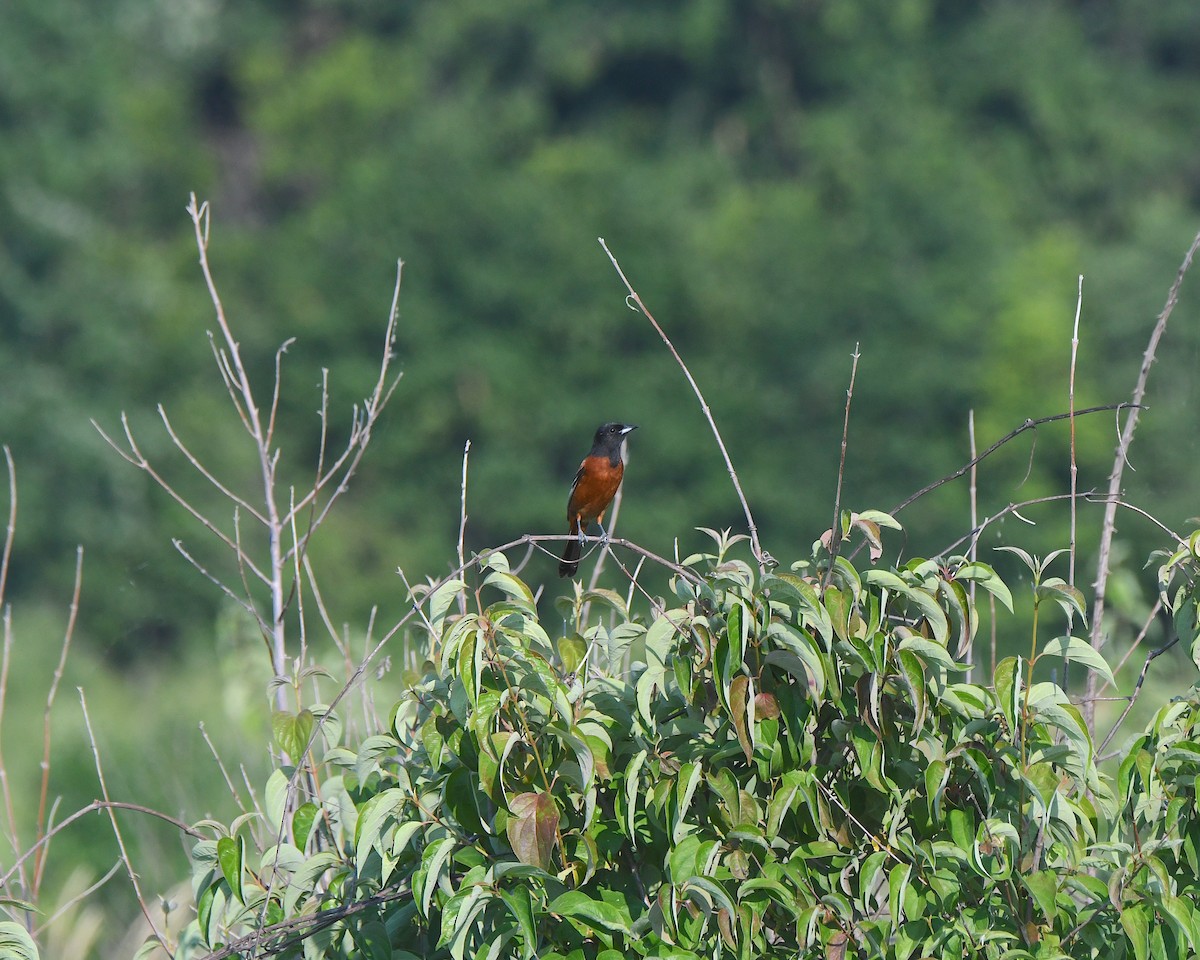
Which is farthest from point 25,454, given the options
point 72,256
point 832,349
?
point 832,349

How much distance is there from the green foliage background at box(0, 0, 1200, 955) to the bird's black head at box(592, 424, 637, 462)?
1540 cm

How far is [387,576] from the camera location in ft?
106

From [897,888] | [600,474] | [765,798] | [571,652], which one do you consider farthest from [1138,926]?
[600,474]

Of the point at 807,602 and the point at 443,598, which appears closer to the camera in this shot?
the point at 807,602

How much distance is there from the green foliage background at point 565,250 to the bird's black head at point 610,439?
15398 mm

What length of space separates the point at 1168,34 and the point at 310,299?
2280 cm

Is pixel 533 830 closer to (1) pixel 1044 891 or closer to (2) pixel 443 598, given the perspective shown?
(2) pixel 443 598

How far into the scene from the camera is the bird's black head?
330 inches

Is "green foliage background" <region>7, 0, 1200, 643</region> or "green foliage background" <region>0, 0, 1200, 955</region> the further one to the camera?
"green foliage background" <region>7, 0, 1200, 643</region>

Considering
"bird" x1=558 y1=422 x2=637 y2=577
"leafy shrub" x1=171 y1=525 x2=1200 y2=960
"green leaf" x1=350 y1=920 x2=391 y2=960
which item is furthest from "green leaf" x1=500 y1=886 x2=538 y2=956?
"bird" x1=558 y1=422 x2=637 y2=577

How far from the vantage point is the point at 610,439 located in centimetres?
855

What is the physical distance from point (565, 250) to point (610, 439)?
29305mm

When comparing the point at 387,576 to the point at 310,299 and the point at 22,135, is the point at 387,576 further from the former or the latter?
the point at 22,135

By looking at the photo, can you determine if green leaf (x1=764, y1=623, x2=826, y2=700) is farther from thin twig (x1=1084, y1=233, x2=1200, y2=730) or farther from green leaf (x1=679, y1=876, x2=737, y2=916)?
thin twig (x1=1084, y1=233, x2=1200, y2=730)
